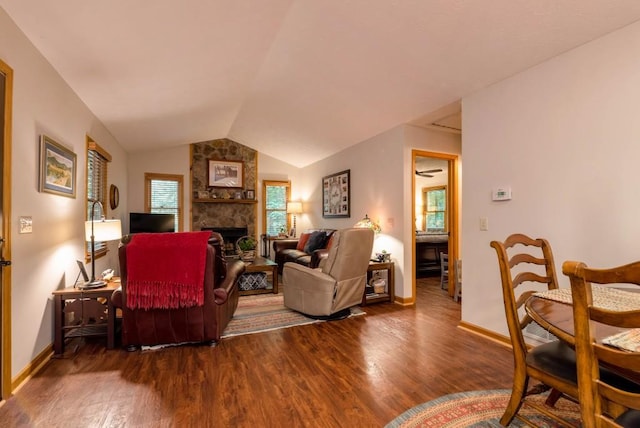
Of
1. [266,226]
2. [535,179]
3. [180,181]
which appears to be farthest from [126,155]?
[535,179]

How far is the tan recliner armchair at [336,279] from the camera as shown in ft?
10.6

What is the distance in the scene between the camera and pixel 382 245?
4.45 metres

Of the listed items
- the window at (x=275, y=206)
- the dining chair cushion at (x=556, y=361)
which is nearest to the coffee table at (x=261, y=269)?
the window at (x=275, y=206)

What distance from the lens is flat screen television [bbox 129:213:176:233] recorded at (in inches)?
221

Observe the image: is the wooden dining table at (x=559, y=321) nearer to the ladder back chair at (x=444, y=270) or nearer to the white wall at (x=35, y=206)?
the white wall at (x=35, y=206)

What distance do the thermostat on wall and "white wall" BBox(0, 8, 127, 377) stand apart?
12.3 feet

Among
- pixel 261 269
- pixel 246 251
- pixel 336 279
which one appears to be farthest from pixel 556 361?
pixel 246 251

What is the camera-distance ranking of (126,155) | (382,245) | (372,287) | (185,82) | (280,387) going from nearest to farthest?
(280,387) → (185,82) → (372,287) → (382,245) → (126,155)

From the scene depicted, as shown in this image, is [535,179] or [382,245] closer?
[535,179]

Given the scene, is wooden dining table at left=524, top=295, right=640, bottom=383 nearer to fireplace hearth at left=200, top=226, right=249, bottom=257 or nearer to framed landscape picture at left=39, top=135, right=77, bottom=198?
framed landscape picture at left=39, top=135, right=77, bottom=198

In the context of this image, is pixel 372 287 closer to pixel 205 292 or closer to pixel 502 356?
pixel 502 356

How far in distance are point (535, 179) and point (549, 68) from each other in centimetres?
89

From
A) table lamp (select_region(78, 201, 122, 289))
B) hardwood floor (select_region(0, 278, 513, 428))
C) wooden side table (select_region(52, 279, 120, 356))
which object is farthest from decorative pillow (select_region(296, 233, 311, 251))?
wooden side table (select_region(52, 279, 120, 356))

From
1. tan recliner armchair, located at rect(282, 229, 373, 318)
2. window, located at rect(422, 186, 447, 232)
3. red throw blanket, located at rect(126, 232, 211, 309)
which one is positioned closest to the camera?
red throw blanket, located at rect(126, 232, 211, 309)
